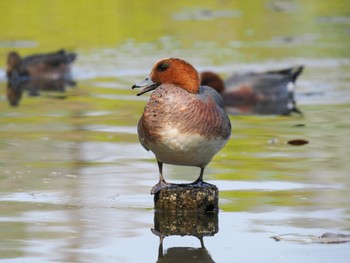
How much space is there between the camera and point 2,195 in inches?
315

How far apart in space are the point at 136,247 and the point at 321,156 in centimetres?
352

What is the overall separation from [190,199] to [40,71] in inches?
457

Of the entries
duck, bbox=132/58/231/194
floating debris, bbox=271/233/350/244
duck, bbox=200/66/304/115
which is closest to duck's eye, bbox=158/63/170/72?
duck, bbox=132/58/231/194

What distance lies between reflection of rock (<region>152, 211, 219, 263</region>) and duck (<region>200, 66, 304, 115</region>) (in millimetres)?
7238

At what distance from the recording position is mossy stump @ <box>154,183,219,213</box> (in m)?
7.45

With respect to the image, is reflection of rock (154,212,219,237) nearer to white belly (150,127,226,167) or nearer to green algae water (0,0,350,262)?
green algae water (0,0,350,262)

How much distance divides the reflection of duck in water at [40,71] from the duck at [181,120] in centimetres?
972

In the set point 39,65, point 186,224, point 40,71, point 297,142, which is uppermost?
point 186,224

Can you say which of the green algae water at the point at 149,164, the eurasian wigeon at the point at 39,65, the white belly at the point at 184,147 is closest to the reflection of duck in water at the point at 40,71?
the eurasian wigeon at the point at 39,65

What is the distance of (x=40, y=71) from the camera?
1872cm

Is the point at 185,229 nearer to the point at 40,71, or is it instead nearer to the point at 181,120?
the point at 181,120

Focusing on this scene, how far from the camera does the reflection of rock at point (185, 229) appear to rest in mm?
6297

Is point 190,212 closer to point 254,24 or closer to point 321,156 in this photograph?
point 321,156

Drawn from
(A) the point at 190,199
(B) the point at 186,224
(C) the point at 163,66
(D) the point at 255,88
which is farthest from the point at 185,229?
(D) the point at 255,88
